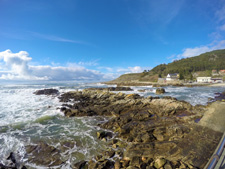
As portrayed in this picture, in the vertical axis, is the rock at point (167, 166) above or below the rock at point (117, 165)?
above

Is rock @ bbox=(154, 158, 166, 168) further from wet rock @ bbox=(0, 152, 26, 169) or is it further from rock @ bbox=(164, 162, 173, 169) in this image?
wet rock @ bbox=(0, 152, 26, 169)

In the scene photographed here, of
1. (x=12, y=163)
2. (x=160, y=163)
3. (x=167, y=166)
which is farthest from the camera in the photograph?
(x=12, y=163)

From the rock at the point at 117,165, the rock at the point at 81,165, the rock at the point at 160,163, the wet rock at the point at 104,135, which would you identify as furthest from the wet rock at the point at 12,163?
the rock at the point at 160,163

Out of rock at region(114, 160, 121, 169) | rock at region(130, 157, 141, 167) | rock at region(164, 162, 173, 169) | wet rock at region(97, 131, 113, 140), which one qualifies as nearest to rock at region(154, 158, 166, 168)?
rock at region(164, 162, 173, 169)

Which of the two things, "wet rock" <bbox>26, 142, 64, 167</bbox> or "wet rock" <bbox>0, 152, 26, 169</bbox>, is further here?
"wet rock" <bbox>26, 142, 64, 167</bbox>

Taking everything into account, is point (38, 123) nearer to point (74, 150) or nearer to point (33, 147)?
point (33, 147)

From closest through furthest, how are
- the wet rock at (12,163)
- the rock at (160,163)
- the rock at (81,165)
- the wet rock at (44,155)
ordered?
1. the rock at (160,163)
2. the rock at (81,165)
3. the wet rock at (12,163)
4. the wet rock at (44,155)

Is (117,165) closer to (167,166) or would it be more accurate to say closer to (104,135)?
(167,166)

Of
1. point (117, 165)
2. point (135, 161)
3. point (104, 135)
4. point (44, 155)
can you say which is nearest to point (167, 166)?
point (135, 161)

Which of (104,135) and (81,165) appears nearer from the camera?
(81,165)

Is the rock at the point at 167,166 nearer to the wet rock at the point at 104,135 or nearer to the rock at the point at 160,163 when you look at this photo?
the rock at the point at 160,163

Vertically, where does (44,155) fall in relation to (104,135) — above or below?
below

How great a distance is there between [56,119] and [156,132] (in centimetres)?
1068

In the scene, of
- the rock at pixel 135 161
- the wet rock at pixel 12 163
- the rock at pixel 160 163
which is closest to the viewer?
the rock at pixel 160 163
